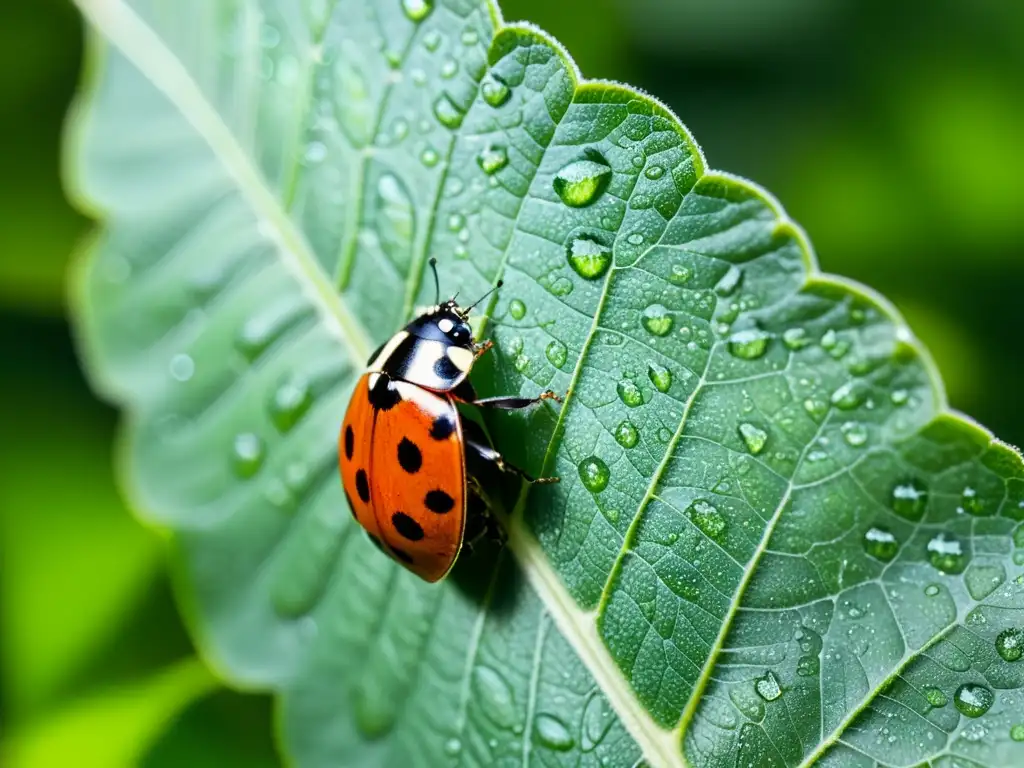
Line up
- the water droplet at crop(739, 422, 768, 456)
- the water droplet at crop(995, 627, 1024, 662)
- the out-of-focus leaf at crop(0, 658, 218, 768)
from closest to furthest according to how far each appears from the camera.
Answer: the water droplet at crop(995, 627, 1024, 662) < the water droplet at crop(739, 422, 768, 456) < the out-of-focus leaf at crop(0, 658, 218, 768)

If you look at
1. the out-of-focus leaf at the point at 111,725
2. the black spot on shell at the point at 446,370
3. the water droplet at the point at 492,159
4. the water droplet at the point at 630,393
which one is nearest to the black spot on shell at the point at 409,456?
the black spot on shell at the point at 446,370

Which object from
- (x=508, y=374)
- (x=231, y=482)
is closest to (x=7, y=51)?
(x=231, y=482)

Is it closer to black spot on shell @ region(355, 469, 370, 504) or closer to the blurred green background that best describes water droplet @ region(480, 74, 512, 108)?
black spot on shell @ region(355, 469, 370, 504)

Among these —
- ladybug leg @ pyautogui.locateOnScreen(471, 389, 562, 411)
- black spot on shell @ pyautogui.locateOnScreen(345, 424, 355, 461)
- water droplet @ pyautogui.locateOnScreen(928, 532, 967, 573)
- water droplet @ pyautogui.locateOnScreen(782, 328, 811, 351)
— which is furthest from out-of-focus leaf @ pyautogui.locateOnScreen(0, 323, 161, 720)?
water droplet @ pyautogui.locateOnScreen(928, 532, 967, 573)

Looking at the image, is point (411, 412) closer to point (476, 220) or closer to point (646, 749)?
point (476, 220)

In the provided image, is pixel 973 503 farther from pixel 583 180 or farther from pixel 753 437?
pixel 583 180

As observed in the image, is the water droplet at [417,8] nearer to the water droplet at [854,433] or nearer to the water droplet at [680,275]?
the water droplet at [680,275]
